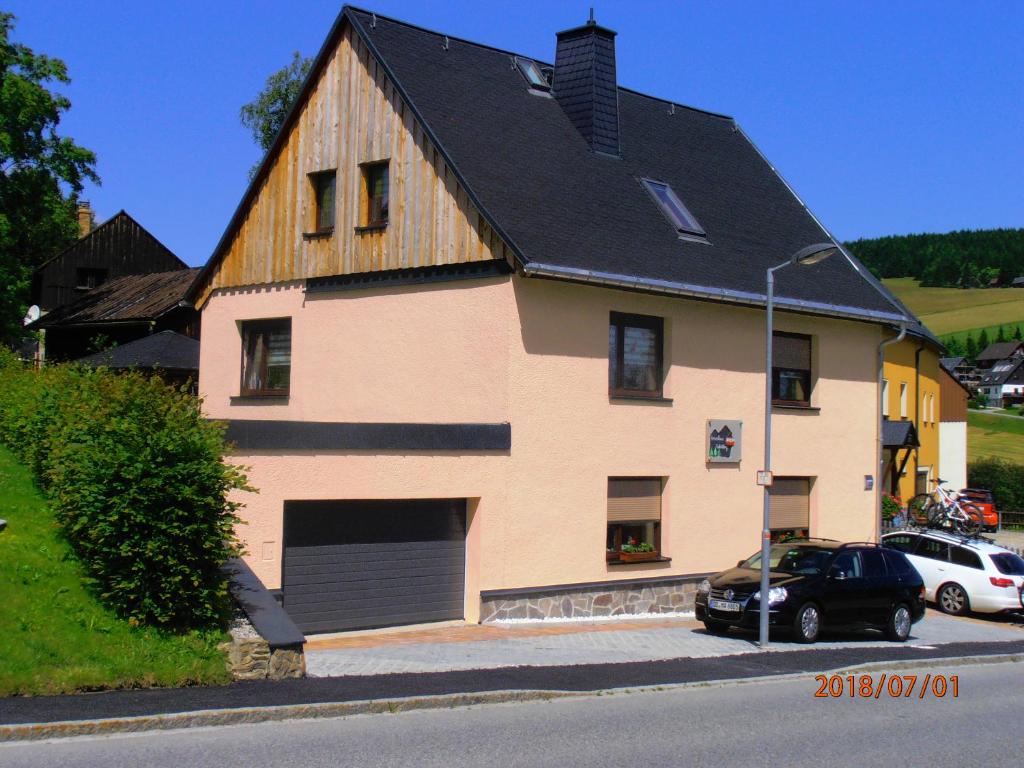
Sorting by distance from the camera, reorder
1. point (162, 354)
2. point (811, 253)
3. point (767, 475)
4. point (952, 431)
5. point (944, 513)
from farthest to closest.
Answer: point (952, 431) < point (944, 513) < point (162, 354) < point (767, 475) < point (811, 253)

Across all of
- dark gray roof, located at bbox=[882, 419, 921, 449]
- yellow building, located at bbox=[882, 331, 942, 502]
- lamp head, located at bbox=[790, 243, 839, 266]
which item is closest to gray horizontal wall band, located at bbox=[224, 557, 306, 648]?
lamp head, located at bbox=[790, 243, 839, 266]

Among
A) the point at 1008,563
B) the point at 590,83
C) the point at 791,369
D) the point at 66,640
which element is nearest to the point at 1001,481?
the point at 1008,563

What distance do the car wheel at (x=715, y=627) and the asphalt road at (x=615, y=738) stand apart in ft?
17.5

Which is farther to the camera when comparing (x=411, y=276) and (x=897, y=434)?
(x=897, y=434)

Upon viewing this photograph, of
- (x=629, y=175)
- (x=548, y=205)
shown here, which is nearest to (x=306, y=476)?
(x=548, y=205)

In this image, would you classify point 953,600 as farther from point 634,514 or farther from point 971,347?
point 971,347

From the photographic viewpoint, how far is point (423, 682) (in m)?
12.1

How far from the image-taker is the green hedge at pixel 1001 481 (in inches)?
2338

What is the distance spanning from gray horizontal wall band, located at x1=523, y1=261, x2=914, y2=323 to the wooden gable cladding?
91 cm

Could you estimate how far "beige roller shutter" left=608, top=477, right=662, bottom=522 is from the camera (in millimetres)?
20109

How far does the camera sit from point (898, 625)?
19484mm

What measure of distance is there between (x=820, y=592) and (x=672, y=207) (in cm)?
831

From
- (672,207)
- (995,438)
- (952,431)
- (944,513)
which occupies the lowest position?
(944,513)

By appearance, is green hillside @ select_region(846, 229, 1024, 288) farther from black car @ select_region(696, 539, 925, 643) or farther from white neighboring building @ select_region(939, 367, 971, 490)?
black car @ select_region(696, 539, 925, 643)
